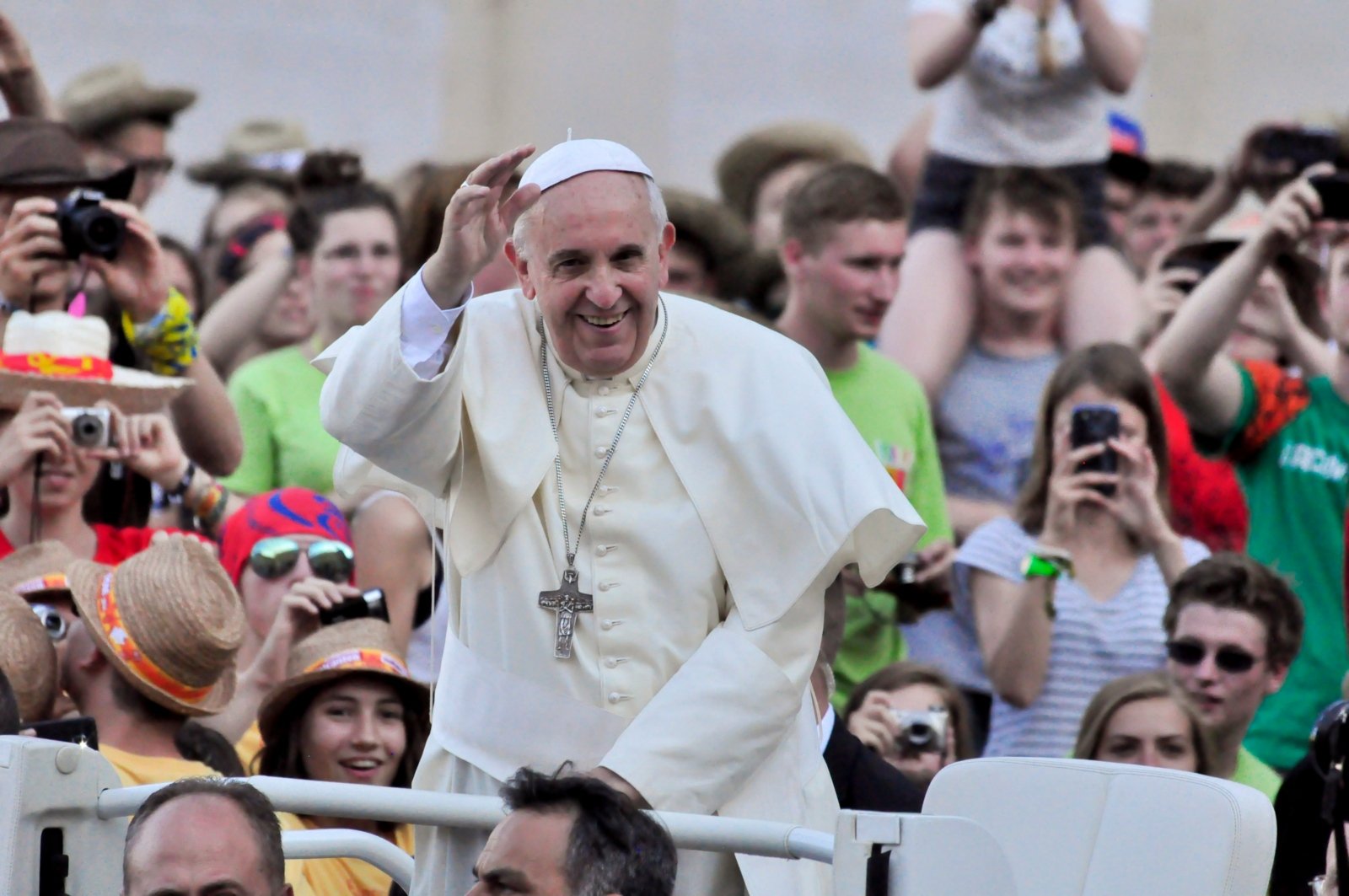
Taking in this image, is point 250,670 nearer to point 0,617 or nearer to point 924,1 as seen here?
point 0,617

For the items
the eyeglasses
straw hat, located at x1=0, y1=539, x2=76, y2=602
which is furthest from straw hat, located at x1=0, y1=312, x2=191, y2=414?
the eyeglasses

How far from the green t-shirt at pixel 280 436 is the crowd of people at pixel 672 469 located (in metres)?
0.01

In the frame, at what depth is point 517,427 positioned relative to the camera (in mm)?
3912

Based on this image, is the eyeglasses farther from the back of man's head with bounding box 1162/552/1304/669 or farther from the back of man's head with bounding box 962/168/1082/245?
the back of man's head with bounding box 962/168/1082/245

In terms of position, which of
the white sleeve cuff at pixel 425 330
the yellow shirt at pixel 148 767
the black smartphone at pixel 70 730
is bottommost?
the yellow shirt at pixel 148 767

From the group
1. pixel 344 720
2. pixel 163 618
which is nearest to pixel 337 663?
pixel 344 720

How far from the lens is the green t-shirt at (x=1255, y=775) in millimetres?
5547

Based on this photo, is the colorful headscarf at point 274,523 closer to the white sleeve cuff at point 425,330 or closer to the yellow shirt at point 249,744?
the yellow shirt at point 249,744

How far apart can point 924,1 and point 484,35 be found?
6.56m

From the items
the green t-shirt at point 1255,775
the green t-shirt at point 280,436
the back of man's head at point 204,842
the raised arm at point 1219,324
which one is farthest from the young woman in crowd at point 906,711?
the back of man's head at point 204,842

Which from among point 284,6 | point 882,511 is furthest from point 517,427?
point 284,6

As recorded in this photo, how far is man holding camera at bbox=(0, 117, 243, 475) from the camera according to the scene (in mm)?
Answer: 5441

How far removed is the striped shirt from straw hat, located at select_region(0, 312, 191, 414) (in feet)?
7.05

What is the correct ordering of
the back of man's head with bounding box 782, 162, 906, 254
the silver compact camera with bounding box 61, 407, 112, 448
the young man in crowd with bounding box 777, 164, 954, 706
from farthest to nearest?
the back of man's head with bounding box 782, 162, 906, 254
the young man in crowd with bounding box 777, 164, 954, 706
the silver compact camera with bounding box 61, 407, 112, 448
